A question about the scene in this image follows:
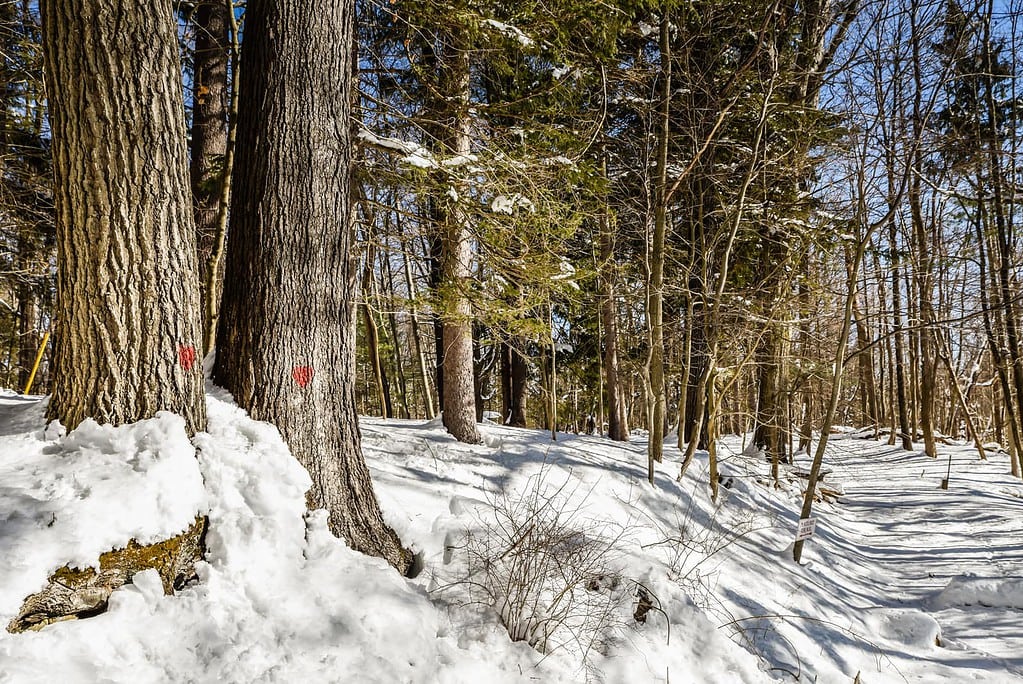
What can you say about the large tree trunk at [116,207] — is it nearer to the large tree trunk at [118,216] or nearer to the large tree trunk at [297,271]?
the large tree trunk at [118,216]

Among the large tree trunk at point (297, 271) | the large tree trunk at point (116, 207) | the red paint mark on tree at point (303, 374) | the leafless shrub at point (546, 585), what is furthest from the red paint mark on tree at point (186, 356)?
the leafless shrub at point (546, 585)

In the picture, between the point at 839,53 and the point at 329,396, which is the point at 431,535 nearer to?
the point at 329,396

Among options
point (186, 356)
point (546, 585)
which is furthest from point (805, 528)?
point (186, 356)

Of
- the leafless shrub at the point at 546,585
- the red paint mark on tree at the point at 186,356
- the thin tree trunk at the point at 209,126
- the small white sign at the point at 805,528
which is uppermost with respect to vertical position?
the thin tree trunk at the point at 209,126

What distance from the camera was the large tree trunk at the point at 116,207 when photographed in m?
2.46

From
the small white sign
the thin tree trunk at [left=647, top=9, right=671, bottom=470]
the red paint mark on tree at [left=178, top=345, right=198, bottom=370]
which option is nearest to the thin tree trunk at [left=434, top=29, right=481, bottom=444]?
the thin tree trunk at [left=647, top=9, right=671, bottom=470]

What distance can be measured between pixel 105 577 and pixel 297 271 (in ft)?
5.31

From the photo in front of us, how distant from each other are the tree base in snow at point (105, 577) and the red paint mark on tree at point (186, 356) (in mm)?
694

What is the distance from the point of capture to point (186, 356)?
2.72m

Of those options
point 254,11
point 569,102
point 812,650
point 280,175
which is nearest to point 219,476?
point 280,175

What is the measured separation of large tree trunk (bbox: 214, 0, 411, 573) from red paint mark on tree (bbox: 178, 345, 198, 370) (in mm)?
374

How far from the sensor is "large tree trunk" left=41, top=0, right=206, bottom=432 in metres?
2.46

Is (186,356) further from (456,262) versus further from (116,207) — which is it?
(456,262)

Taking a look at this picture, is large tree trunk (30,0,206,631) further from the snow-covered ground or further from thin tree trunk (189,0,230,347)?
thin tree trunk (189,0,230,347)
